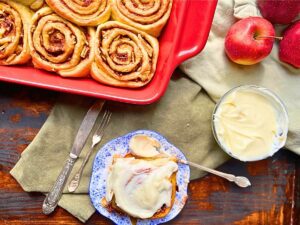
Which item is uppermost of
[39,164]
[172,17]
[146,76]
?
[172,17]

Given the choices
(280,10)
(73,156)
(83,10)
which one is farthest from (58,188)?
(280,10)

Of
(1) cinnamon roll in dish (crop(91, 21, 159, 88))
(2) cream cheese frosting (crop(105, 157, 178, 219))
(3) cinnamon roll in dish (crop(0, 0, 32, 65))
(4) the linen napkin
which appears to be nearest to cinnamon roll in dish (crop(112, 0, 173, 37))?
(1) cinnamon roll in dish (crop(91, 21, 159, 88))

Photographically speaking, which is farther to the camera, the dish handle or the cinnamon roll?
the cinnamon roll

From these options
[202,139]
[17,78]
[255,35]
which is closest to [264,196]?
[202,139]

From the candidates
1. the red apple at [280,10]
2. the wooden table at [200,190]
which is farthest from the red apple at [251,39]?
the wooden table at [200,190]

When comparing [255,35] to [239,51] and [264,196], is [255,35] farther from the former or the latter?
[264,196]

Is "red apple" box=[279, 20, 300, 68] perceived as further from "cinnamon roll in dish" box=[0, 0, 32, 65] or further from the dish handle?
"cinnamon roll in dish" box=[0, 0, 32, 65]
